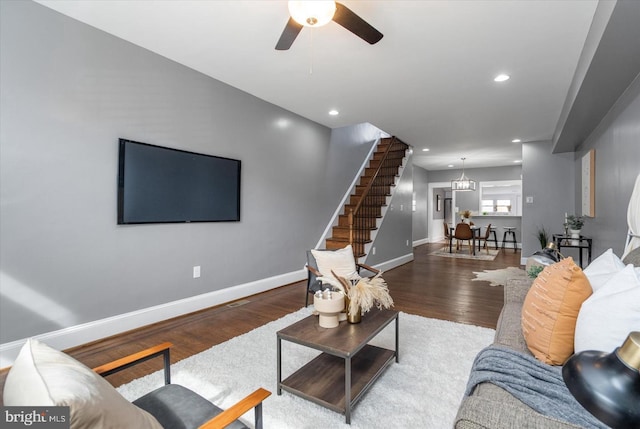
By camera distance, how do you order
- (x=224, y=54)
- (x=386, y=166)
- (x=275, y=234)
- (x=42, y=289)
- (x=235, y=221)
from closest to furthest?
(x=42, y=289) < (x=224, y=54) < (x=235, y=221) < (x=275, y=234) < (x=386, y=166)

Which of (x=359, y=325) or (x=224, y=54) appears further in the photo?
(x=224, y=54)

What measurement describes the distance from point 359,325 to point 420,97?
3.25 metres

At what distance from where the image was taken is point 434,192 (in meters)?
12.3

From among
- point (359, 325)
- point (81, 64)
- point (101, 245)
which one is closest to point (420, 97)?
point (359, 325)

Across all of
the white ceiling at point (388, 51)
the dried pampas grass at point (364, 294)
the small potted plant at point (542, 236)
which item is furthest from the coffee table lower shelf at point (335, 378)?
the small potted plant at point (542, 236)

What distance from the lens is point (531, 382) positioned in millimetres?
1160

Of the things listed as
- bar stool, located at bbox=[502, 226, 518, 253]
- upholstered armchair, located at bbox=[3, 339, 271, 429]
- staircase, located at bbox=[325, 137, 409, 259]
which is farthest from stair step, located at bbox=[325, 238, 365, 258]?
bar stool, located at bbox=[502, 226, 518, 253]

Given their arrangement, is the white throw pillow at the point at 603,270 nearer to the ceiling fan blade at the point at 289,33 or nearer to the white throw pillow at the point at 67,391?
the white throw pillow at the point at 67,391

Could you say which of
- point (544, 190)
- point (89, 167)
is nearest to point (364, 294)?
point (89, 167)

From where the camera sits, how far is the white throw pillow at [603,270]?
147 cm

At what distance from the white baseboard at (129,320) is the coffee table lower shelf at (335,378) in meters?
1.87

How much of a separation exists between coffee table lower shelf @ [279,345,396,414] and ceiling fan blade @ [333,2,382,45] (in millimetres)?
2056

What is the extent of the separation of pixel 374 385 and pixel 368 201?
4.37m

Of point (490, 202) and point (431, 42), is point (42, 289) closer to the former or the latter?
point (431, 42)
